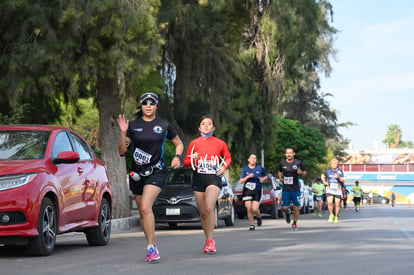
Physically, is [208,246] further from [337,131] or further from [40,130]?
[337,131]

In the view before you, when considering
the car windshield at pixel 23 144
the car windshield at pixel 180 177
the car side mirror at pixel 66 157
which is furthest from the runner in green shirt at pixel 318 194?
the car side mirror at pixel 66 157

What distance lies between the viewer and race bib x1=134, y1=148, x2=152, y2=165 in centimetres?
1022

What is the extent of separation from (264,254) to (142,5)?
913 centimetres

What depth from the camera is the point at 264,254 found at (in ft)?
36.8

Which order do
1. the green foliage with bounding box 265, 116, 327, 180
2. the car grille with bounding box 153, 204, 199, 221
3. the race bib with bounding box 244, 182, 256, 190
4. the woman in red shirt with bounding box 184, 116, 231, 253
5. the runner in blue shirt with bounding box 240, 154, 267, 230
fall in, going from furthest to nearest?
the green foliage with bounding box 265, 116, 327, 180 < the race bib with bounding box 244, 182, 256, 190 < the runner in blue shirt with bounding box 240, 154, 267, 230 < the car grille with bounding box 153, 204, 199, 221 < the woman in red shirt with bounding box 184, 116, 231, 253

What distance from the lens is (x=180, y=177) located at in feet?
67.9

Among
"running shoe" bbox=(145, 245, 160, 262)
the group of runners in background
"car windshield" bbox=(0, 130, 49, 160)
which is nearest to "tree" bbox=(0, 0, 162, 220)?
"car windshield" bbox=(0, 130, 49, 160)

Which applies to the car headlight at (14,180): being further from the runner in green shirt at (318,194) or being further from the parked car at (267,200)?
the runner in green shirt at (318,194)

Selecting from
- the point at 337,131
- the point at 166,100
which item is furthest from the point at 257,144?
the point at 337,131

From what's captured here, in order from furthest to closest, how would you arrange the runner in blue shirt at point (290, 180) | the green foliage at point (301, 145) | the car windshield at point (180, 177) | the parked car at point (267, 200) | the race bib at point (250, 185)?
the green foliage at point (301, 145), the parked car at point (267, 200), the car windshield at point (180, 177), the race bib at point (250, 185), the runner in blue shirt at point (290, 180)

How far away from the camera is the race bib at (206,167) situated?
1134 cm

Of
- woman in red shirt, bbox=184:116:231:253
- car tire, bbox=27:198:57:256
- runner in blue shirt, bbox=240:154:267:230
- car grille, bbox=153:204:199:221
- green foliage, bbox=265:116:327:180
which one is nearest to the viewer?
car tire, bbox=27:198:57:256

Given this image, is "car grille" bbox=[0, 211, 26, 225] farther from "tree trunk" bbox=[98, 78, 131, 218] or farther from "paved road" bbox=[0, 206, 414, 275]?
"tree trunk" bbox=[98, 78, 131, 218]

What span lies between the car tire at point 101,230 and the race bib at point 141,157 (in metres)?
2.77
